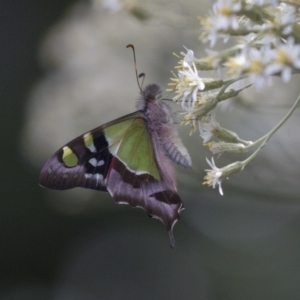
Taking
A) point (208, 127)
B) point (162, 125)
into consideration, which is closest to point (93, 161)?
point (162, 125)

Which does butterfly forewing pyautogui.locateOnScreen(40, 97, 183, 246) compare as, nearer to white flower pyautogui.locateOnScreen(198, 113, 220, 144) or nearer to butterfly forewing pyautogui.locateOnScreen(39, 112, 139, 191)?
butterfly forewing pyautogui.locateOnScreen(39, 112, 139, 191)

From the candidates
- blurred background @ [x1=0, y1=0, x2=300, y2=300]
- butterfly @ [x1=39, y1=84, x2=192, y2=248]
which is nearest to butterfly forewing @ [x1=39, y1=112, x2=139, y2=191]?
butterfly @ [x1=39, y1=84, x2=192, y2=248]

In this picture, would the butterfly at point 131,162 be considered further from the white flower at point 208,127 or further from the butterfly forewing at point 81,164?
the white flower at point 208,127

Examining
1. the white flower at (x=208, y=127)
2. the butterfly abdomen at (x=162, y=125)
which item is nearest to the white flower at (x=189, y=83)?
the white flower at (x=208, y=127)

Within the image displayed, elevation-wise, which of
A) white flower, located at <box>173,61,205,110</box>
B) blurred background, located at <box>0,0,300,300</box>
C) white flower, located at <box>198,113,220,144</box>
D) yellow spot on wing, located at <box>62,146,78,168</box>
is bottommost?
blurred background, located at <box>0,0,300,300</box>

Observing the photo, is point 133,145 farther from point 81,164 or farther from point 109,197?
point 109,197

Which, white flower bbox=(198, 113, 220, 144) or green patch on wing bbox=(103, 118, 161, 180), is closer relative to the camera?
white flower bbox=(198, 113, 220, 144)
